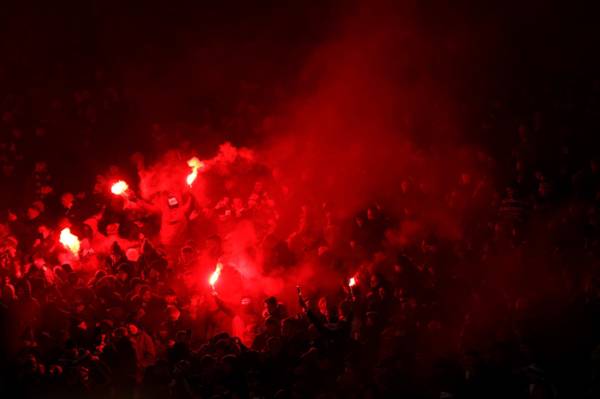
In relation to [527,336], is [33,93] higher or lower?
higher

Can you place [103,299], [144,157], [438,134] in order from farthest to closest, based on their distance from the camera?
[144,157] → [438,134] → [103,299]

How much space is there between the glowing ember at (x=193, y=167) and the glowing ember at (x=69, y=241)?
1.63 meters

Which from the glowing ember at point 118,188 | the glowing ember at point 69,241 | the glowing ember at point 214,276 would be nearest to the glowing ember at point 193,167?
the glowing ember at point 118,188

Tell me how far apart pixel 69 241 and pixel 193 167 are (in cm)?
200

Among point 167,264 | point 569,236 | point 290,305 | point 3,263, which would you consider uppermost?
point 3,263

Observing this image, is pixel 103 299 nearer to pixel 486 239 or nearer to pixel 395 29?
pixel 486 239

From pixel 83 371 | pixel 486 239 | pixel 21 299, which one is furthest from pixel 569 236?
pixel 21 299

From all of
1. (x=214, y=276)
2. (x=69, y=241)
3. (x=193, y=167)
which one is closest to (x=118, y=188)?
(x=69, y=241)

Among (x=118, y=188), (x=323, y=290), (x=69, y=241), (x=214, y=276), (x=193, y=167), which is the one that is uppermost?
(x=193, y=167)

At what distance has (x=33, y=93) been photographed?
1024 cm

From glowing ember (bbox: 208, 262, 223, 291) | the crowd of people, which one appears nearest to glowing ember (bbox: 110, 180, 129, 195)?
the crowd of people

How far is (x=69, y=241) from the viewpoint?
26.0 feet

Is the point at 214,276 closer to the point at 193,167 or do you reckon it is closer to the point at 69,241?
the point at 69,241

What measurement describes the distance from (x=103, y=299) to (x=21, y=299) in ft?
2.63
